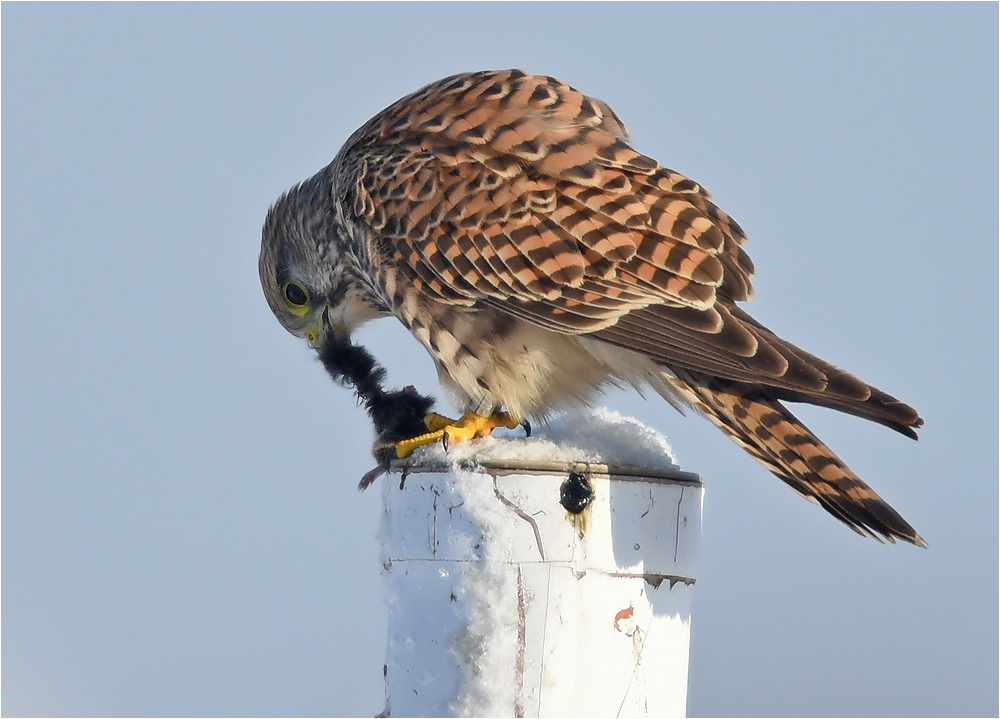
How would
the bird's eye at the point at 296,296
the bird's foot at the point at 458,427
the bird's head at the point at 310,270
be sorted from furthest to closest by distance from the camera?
the bird's eye at the point at 296,296 < the bird's head at the point at 310,270 < the bird's foot at the point at 458,427

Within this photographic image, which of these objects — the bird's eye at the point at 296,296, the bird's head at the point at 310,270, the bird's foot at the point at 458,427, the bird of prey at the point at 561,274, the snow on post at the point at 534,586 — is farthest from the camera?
the bird's eye at the point at 296,296

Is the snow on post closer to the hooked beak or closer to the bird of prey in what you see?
the bird of prey

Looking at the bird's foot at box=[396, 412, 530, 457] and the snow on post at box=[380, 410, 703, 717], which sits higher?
the bird's foot at box=[396, 412, 530, 457]

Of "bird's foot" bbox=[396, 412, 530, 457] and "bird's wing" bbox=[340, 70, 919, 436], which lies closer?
"bird's wing" bbox=[340, 70, 919, 436]

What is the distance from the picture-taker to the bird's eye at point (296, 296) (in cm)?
421

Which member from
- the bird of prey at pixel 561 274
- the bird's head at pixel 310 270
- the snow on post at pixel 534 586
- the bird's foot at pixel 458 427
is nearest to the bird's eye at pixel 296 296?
the bird's head at pixel 310 270

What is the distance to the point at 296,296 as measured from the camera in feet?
13.9

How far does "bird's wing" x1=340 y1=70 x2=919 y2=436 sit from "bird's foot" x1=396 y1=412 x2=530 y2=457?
331 mm

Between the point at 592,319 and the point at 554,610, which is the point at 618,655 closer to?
the point at 554,610

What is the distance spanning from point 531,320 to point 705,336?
0.48 meters

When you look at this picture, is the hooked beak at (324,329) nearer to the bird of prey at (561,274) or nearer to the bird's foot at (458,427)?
the bird of prey at (561,274)

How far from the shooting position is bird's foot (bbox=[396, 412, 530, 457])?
9.93ft

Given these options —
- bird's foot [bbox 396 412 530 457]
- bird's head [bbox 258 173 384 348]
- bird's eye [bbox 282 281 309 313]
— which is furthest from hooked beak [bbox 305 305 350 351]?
bird's foot [bbox 396 412 530 457]

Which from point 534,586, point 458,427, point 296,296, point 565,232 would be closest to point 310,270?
point 296,296
